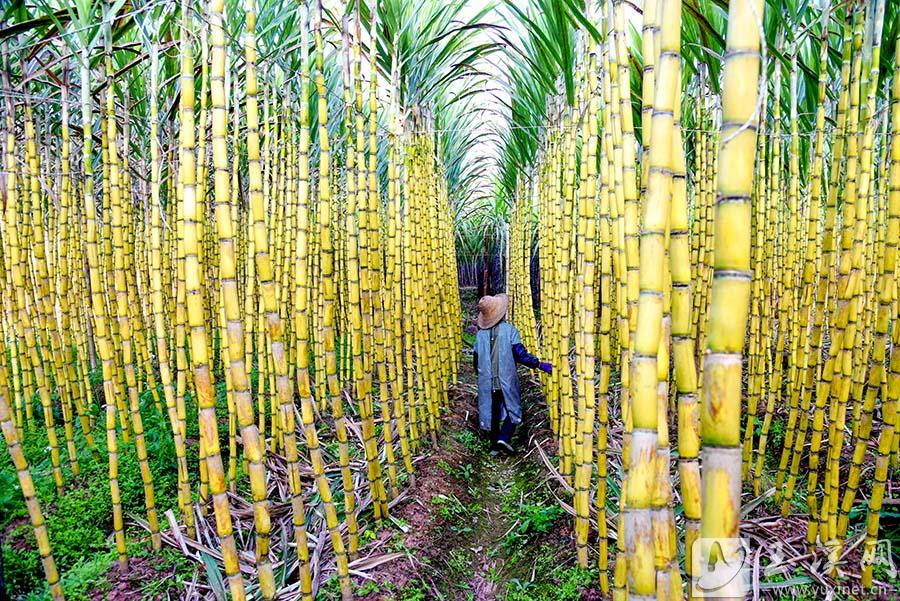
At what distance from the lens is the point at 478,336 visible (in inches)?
155

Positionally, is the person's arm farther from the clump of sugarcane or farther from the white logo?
the white logo

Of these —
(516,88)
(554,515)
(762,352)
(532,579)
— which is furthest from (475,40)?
(532,579)

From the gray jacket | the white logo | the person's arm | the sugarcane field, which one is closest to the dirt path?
the sugarcane field

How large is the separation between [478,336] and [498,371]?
12.8 inches

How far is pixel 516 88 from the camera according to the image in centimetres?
417

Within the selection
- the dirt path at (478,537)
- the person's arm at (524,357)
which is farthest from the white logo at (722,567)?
the person's arm at (524,357)

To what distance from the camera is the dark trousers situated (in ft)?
12.5

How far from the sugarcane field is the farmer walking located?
0.03 m

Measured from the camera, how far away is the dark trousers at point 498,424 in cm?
382

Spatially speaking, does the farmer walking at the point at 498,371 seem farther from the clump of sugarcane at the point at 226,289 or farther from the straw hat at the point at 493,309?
the clump of sugarcane at the point at 226,289

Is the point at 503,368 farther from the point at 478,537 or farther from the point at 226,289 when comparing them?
the point at 226,289

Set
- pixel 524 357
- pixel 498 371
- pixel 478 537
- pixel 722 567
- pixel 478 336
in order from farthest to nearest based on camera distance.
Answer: pixel 478 336 < pixel 498 371 < pixel 524 357 < pixel 478 537 < pixel 722 567

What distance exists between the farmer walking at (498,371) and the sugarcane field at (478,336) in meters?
0.03

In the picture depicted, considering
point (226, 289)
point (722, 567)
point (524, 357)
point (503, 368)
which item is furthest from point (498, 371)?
point (722, 567)
